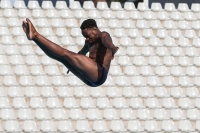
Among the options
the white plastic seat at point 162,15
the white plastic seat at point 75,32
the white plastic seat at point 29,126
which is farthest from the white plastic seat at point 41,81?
the white plastic seat at point 162,15

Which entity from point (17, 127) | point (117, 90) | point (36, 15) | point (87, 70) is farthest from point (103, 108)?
point (87, 70)

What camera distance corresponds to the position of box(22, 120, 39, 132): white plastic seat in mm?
10828

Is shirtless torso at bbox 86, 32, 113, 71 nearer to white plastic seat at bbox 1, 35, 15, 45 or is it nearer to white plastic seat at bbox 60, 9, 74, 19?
white plastic seat at bbox 1, 35, 15, 45

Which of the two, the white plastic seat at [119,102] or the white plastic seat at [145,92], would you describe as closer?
the white plastic seat at [119,102]

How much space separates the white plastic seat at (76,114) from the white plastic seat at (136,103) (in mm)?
904

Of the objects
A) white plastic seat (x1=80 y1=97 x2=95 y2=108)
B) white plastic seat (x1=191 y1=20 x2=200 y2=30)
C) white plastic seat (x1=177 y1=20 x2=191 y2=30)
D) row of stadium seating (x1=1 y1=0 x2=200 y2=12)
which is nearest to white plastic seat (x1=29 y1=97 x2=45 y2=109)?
white plastic seat (x1=80 y1=97 x2=95 y2=108)

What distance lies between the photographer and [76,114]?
11.1 meters

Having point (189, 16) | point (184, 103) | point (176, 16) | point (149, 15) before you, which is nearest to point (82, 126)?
point (184, 103)

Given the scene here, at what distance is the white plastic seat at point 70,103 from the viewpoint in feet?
36.7

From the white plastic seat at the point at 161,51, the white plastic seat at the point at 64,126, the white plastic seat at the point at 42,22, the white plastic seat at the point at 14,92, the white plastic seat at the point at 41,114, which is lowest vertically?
the white plastic seat at the point at 64,126

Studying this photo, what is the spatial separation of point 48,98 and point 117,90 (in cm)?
123

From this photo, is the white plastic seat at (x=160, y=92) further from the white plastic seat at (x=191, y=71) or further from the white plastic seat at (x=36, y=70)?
the white plastic seat at (x=36, y=70)

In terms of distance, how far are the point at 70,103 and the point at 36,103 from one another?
59 centimetres

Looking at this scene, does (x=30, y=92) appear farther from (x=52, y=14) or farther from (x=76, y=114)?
(x=52, y=14)
